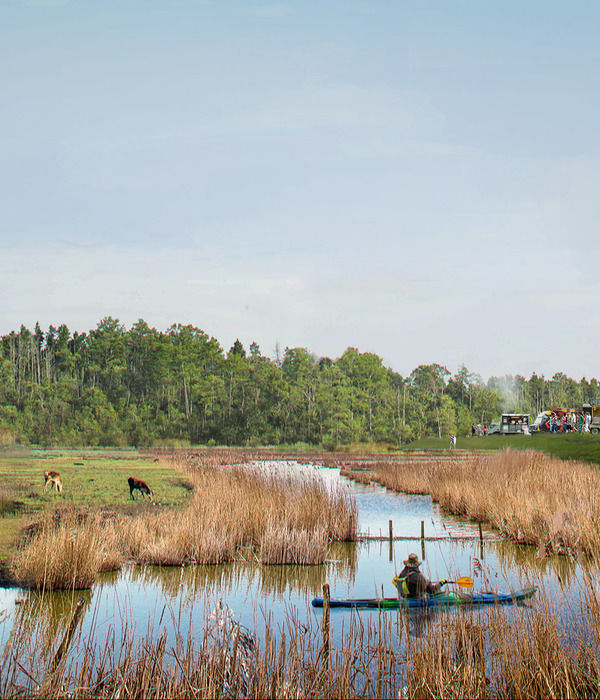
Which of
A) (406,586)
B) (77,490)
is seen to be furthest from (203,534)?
(77,490)

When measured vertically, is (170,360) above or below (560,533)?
above

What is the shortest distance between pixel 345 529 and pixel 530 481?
815cm

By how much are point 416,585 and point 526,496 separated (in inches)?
371

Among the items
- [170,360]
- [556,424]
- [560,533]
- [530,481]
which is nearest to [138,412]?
[170,360]

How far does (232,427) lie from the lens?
87.1 meters

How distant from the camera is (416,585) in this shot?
10742 mm

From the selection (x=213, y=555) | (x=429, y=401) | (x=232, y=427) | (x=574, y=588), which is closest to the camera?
(x=574, y=588)

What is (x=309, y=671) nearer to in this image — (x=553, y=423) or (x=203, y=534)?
(x=203, y=534)

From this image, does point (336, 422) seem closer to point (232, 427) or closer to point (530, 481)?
point (232, 427)

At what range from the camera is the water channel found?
10375mm

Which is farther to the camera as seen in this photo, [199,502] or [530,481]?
[530,481]

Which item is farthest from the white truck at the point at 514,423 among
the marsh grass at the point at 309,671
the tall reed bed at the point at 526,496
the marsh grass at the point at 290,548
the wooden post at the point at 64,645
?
the wooden post at the point at 64,645

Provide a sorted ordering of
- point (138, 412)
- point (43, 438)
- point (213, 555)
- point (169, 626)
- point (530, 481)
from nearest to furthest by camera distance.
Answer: point (169, 626) → point (213, 555) → point (530, 481) → point (43, 438) → point (138, 412)

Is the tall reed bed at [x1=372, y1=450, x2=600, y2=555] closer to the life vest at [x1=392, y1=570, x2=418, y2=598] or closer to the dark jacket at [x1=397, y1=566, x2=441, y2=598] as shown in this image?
the dark jacket at [x1=397, y1=566, x2=441, y2=598]
